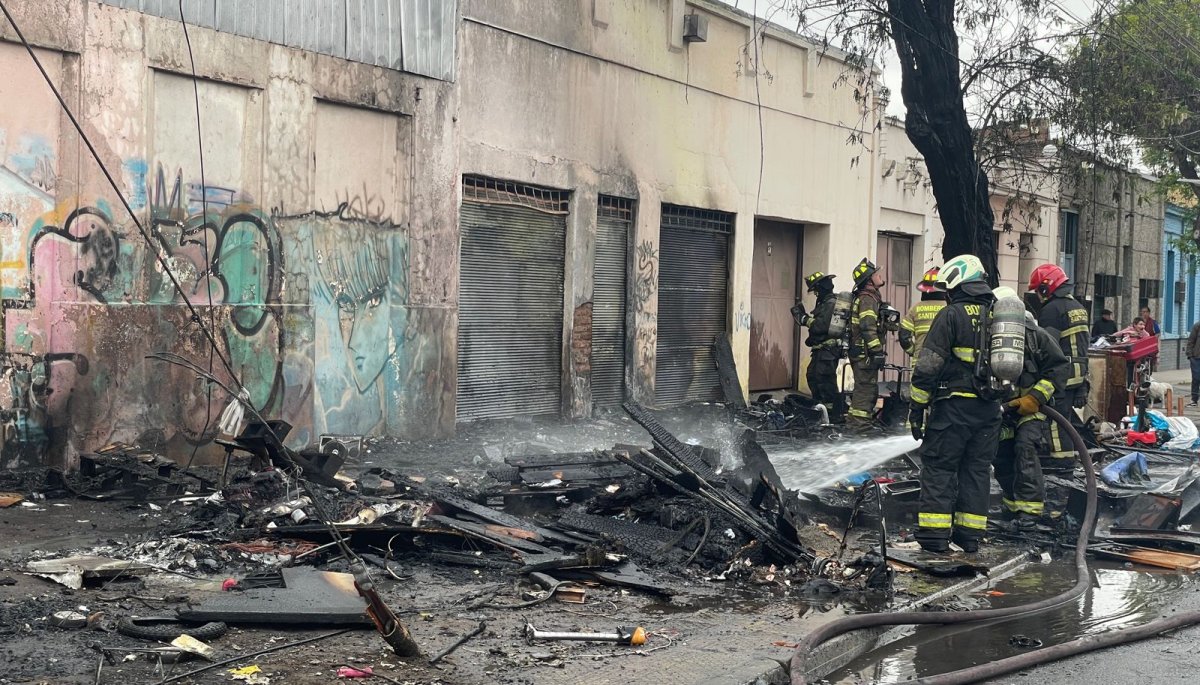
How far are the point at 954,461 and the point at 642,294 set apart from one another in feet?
26.1

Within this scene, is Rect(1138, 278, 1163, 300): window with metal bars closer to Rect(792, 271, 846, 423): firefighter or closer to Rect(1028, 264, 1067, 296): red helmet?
Rect(792, 271, 846, 423): firefighter

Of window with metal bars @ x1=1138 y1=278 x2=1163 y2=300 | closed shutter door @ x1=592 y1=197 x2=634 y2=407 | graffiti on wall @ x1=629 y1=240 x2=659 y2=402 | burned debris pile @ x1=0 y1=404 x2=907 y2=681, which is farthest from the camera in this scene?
window with metal bars @ x1=1138 y1=278 x2=1163 y2=300

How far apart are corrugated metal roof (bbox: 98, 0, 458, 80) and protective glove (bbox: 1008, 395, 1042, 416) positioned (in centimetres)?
682

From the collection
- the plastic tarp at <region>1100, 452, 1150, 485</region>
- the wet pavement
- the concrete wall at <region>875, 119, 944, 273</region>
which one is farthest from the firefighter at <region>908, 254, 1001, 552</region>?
the concrete wall at <region>875, 119, 944, 273</region>

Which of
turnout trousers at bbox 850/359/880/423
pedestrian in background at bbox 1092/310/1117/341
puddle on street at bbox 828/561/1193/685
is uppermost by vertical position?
pedestrian in background at bbox 1092/310/1117/341

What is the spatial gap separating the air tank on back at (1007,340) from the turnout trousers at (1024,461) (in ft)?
2.72

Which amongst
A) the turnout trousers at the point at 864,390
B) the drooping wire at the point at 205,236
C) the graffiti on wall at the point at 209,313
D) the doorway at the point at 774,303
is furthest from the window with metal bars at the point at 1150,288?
the drooping wire at the point at 205,236

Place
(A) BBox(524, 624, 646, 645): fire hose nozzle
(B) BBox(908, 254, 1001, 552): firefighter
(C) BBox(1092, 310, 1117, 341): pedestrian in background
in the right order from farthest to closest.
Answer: (C) BBox(1092, 310, 1117, 341): pedestrian in background, (B) BBox(908, 254, 1001, 552): firefighter, (A) BBox(524, 624, 646, 645): fire hose nozzle

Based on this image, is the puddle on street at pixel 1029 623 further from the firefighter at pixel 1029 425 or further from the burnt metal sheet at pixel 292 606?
the burnt metal sheet at pixel 292 606

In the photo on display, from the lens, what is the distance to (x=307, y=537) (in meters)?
7.08

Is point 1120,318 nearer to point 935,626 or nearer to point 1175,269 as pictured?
point 1175,269

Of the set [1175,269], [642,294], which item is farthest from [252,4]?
[1175,269]

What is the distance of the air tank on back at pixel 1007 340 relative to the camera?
7.89m

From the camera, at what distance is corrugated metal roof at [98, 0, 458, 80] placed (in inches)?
404
